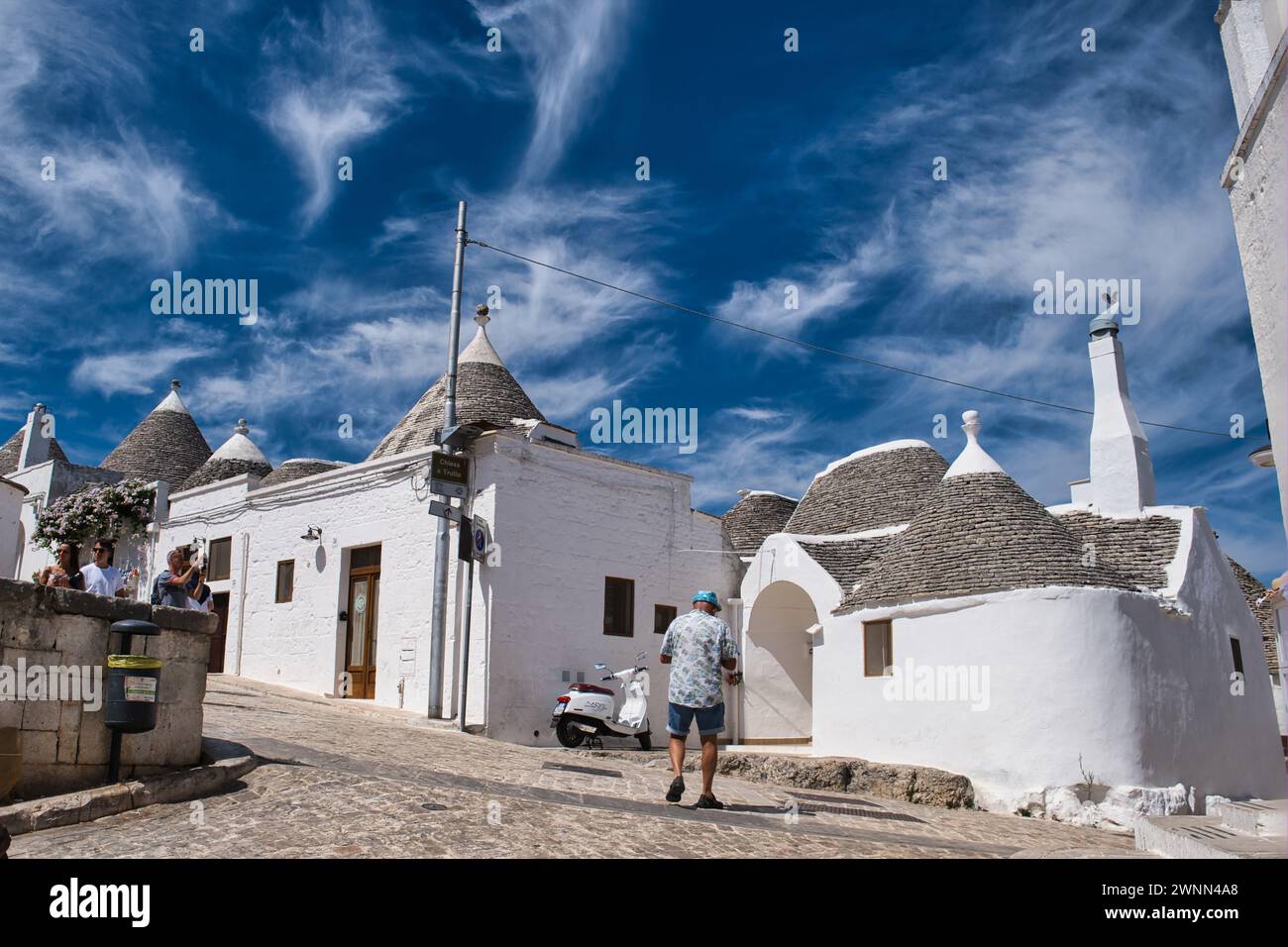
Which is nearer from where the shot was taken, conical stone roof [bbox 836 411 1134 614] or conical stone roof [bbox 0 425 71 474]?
conical stone roof [bbox 836 411 1134 614]

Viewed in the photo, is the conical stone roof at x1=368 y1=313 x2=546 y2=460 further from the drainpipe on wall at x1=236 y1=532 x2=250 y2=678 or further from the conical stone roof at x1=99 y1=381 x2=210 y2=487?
the conical stone roof at x1=99 y1=381 x2=210 y2=487

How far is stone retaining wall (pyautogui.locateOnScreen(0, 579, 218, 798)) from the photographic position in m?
5.81

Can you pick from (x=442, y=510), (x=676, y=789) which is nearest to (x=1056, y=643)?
(x=676, y=789)

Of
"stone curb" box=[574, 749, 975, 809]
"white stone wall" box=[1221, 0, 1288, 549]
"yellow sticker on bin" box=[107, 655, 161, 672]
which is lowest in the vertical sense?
"stone curb" box=[574, 749, 975, 809]

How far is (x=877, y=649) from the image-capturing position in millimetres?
13328

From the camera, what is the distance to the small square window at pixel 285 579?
17.3 meters

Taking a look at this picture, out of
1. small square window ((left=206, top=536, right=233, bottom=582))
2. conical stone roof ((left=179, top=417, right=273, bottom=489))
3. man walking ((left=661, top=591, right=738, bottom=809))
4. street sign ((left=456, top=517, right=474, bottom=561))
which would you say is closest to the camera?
man walking ((left=661, top=591, right=738, bottom=809))

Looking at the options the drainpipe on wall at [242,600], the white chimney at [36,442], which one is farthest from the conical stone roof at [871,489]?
the white chimney at [36,442]

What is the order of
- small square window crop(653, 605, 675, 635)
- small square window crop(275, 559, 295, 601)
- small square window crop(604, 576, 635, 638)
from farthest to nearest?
small square window crop(275, 559, 295, 601) < small square window crop(653, 605, 675, 635) < small square window crop(604, 576, 635, 638)

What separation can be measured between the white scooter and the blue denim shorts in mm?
6197

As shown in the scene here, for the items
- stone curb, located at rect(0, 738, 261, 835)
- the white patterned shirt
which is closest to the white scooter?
the white patterned shirt

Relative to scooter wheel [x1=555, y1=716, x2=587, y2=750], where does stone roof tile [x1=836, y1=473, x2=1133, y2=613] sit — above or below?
above

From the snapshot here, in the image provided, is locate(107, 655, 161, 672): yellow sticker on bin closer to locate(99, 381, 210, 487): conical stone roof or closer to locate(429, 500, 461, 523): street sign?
locate(429, 500, 461, 523): street sign
